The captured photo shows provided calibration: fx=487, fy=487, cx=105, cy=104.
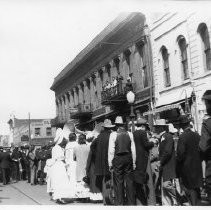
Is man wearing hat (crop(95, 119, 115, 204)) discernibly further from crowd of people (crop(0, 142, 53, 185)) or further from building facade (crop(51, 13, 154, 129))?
building facade (crop(51, 13, 154, 129))

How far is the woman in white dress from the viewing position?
11.5 metres

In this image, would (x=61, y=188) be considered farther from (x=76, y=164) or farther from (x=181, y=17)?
(x=181, y=17)

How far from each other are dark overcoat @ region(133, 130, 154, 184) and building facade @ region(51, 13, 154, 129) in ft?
39.8

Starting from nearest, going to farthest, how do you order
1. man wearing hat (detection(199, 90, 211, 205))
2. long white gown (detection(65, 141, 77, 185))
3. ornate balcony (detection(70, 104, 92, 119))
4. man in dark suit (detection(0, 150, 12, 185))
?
man wearing hat (detection(199, 90, 211, 205)) < long white gown (detection(65, 141, 77, 185)) < man in dark suit (detection(0, 150, 12, 185)) < ornate balcony (detection(70, 104, 92, 119))

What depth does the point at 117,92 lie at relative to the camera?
23.9 meters

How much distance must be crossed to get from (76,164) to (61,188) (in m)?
0.68

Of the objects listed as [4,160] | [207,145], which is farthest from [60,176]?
[4,160]

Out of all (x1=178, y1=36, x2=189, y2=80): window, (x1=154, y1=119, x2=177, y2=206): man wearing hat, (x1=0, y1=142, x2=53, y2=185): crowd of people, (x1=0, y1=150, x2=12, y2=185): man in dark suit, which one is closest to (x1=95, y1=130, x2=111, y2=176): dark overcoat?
(x1=154, y1=119, x2=177, y2=206): man wearing hat

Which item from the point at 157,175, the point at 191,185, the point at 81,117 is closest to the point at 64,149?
the point at 157,175

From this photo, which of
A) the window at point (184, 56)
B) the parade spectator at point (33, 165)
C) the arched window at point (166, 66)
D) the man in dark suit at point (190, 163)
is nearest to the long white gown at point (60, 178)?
the man in dark suit at point (190, 163)

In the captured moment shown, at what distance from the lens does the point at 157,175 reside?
1045cm

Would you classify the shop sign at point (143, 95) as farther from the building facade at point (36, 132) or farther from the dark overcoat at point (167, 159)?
the building facade at point (36, 132)

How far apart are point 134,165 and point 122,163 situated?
25 centimetres

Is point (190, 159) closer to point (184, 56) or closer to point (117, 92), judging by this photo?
point (184, 56)
